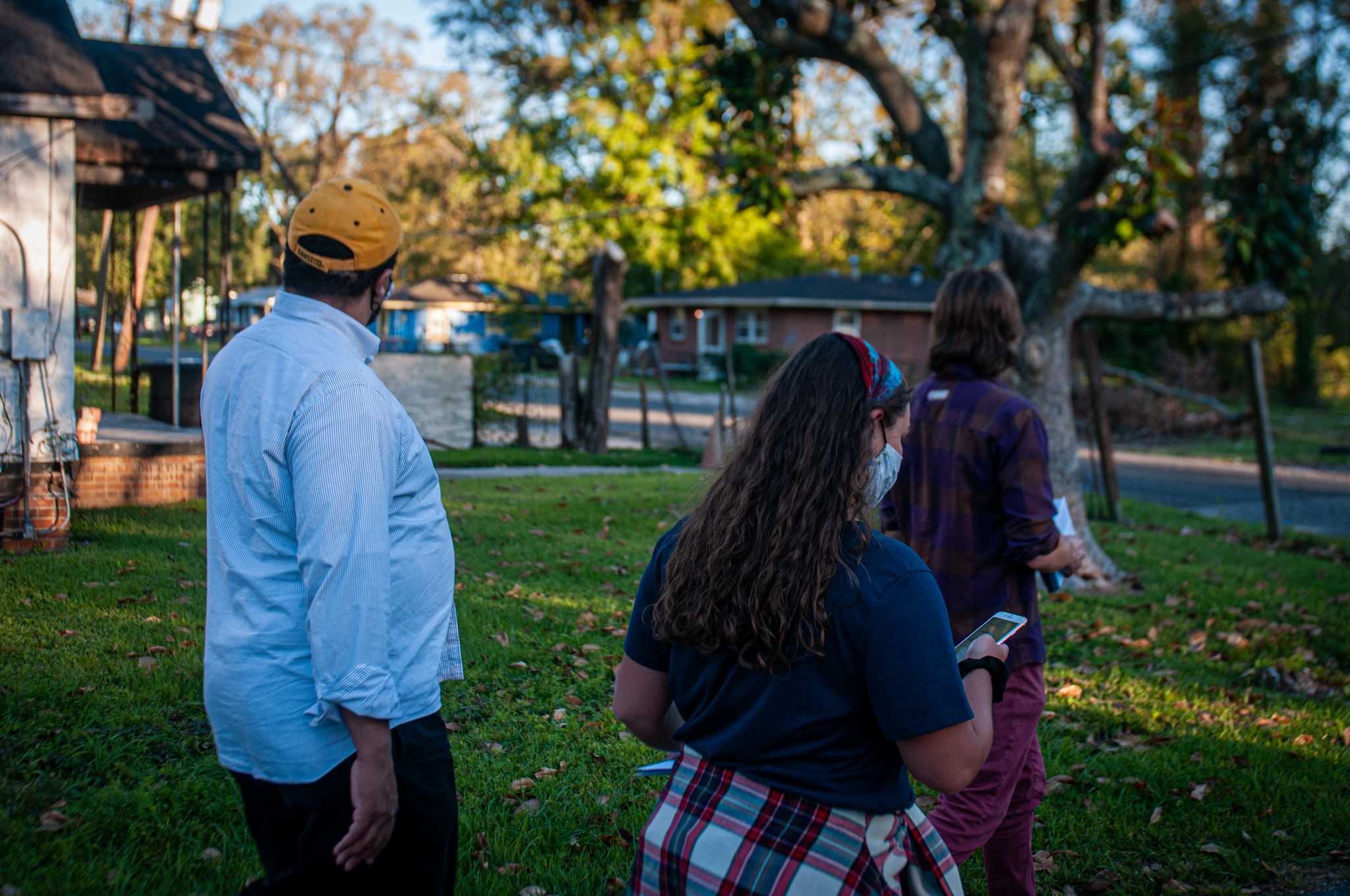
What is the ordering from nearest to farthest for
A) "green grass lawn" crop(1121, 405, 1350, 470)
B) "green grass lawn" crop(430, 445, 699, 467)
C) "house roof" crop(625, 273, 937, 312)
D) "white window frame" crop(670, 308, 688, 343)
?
1. "green grass lawn" crop(430, 445, 699, 467)
2. "green grass lawn" crop(1121, 405, 1350, 470)
3. "house roof" crop(625, 273, 937, 312)
4. "white window frame" crop(670, 308, 688, 343)

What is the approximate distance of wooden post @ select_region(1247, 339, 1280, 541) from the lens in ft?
35.5

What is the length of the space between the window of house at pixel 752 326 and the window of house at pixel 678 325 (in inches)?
149

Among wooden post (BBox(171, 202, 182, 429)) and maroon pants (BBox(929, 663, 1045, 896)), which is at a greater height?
wooden post (BBox(171, 202, 182, 429))

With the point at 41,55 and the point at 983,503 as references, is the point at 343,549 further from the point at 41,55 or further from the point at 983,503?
the point at 41,55

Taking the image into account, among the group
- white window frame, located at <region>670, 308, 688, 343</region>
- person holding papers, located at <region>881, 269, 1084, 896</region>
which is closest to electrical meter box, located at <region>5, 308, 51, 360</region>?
person holding papers, located at <region>881, 269, 1084, 896</region>

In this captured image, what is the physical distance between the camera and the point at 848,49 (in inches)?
349

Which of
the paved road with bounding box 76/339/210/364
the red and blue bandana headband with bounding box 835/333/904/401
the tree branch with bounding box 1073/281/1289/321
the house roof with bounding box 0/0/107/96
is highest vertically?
the house roof with bounding box 0/0/107/96

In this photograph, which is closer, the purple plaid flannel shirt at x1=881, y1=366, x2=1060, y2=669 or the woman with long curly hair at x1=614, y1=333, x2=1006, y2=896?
the woman with long curly hair at x1=614, y1=333, x2=1006, y2=896

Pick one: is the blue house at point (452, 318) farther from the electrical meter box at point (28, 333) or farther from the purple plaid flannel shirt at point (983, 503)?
the purple plaid flannel shirt at point (983, 503)

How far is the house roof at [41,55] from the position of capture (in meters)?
7.25

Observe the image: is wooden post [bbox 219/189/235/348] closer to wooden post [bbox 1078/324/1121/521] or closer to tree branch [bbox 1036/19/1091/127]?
tree branch [bbox 1036/19/1091/127]

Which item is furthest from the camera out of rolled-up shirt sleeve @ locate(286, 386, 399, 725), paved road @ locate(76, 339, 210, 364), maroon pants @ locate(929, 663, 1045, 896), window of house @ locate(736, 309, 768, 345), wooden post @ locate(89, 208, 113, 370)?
window of house @ locate(736, 309, 768, 345)

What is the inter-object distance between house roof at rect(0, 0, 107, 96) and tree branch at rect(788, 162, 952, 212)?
17.6ft

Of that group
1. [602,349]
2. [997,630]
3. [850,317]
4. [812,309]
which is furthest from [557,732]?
[850,317]
